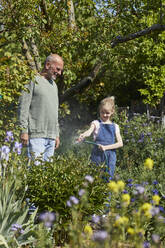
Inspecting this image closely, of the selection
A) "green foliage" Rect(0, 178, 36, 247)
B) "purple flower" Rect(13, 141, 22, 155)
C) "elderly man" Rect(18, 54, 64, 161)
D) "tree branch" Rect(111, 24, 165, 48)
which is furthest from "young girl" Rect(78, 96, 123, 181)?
"tree branch" Rect(111, 24, 165, 48)

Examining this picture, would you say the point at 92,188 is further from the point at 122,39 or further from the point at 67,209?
the point at 122,39

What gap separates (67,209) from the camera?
2420 millimetres

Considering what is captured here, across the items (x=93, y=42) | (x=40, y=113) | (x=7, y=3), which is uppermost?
(x=7, y=3)

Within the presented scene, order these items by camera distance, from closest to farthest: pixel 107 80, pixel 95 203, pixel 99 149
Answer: pixel 95 203
pixel 99 149
pixel 107 80

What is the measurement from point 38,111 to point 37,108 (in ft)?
0.11

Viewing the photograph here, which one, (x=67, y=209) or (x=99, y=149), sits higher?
(x=99, y=149)

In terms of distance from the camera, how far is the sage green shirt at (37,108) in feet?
10.6

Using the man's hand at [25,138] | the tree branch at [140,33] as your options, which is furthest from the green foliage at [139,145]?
the man's hand at [25,138]

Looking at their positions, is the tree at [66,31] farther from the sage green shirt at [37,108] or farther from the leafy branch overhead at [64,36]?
the sage green shirt at [37,108]

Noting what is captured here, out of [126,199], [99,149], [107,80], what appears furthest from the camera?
[107,80]

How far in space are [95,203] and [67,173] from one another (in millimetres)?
334

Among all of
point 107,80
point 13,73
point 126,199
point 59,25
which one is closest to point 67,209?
point 126,199

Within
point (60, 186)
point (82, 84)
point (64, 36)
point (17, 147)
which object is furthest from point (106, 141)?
point (82, 84)

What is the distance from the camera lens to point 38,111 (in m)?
3.29
